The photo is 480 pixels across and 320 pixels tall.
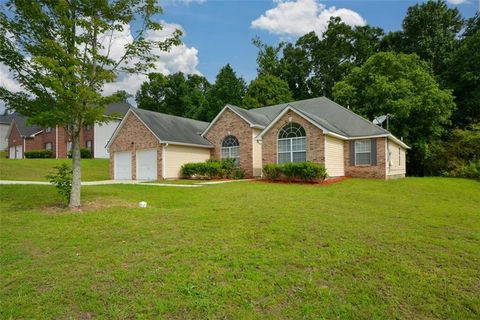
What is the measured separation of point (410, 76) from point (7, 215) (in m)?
29.8

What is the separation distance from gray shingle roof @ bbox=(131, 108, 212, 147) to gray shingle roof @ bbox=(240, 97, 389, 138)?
14.1 ft

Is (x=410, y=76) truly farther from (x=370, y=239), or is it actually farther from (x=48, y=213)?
(x=48, y=213)

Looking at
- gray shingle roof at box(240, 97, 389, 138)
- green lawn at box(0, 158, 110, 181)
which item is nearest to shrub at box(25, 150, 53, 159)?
green lawn at box(0, 158, 110, 181)

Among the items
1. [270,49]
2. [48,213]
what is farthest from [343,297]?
[270,49]

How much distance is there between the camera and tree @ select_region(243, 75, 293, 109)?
128ft

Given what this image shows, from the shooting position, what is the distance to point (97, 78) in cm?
986

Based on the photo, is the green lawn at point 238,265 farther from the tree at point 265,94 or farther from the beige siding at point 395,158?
the tree at point 265,94

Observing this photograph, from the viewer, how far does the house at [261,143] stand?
19.4 meters

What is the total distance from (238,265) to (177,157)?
17.8 meters

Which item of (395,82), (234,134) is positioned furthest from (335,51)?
(234,134)

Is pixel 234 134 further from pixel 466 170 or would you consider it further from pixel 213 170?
pixel 466 170

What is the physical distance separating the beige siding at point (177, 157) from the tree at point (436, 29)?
28382 millimetres

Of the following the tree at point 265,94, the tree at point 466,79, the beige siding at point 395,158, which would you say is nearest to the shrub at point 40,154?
the tree at point 265,94

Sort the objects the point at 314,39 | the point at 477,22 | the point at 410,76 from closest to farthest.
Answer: the point at 410,76
the point at 477,22
the point at 314,39
